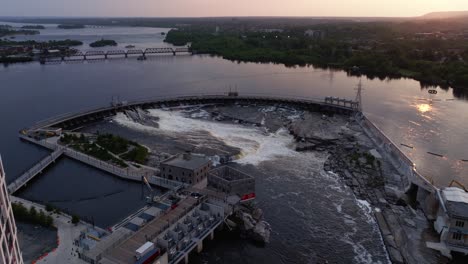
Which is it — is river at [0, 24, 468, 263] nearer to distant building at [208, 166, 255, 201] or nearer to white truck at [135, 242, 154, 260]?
distant building at [208, 166, 255, 201]

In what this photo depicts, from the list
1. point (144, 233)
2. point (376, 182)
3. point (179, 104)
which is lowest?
point (376, 182)

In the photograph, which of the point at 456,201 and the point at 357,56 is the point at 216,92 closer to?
the point at 357,56

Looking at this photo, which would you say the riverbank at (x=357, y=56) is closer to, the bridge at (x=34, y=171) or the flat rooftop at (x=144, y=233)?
the flat rooftop at (x=144, y=233)

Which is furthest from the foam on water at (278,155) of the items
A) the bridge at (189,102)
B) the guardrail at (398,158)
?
the guardrail at (398,158)

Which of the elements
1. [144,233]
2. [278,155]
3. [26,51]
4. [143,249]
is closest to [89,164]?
[144,233]

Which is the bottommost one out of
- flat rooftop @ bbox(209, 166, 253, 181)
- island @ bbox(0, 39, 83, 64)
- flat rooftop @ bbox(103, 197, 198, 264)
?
flat rooftop @ bbox(103, 197, 198, 264)

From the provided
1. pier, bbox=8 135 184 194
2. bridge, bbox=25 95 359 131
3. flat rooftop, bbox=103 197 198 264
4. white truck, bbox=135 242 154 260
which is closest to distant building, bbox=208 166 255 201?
pier, bbox=8 135 184 194

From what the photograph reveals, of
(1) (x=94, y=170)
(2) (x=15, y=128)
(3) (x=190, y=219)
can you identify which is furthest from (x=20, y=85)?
(3) (x=190, y=219)
